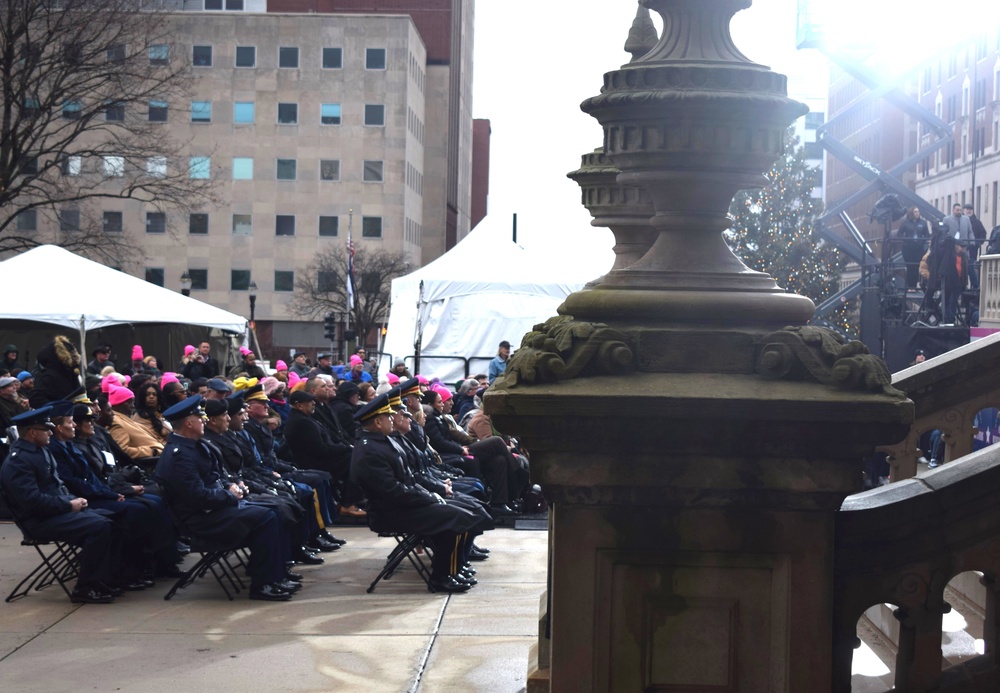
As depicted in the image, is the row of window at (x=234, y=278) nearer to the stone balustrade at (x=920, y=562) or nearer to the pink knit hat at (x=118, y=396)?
the pink knit hat at (x=118, y=396)

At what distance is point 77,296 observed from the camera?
24.0m

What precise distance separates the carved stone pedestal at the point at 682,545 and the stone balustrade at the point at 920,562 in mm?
133

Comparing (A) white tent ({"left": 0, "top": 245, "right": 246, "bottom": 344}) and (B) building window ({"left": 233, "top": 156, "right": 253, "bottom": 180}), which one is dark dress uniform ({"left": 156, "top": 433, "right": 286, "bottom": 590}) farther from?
(B) building window ({"left": 233, "top": 156, "right": 253, "bottom": 180})

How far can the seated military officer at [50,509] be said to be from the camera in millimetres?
10062

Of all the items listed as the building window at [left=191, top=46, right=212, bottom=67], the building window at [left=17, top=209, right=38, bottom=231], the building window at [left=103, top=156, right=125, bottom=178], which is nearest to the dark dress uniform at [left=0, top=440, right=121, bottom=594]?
the building window at [left=103, top=156, right=125, bottom=178]

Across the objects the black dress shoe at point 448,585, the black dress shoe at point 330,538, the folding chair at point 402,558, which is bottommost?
the black dress shoe at point 330,538

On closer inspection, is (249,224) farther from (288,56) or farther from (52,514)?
(52,514)

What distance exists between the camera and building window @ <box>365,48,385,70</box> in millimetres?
89625

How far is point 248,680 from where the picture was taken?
7816 millimetres

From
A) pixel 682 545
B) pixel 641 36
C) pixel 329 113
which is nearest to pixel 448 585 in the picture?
pixel 641 36

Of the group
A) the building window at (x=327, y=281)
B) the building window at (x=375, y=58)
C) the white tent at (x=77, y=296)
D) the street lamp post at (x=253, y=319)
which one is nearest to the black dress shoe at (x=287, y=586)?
the white tent at (x=77, y=296)

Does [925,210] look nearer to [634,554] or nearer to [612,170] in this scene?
[612,170]

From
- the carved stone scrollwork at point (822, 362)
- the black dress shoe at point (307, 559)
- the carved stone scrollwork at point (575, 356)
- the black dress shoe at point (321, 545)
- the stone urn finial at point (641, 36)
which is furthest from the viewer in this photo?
the black dress shoe at point (321, 545)

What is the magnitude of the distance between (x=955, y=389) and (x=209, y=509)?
5.51m
